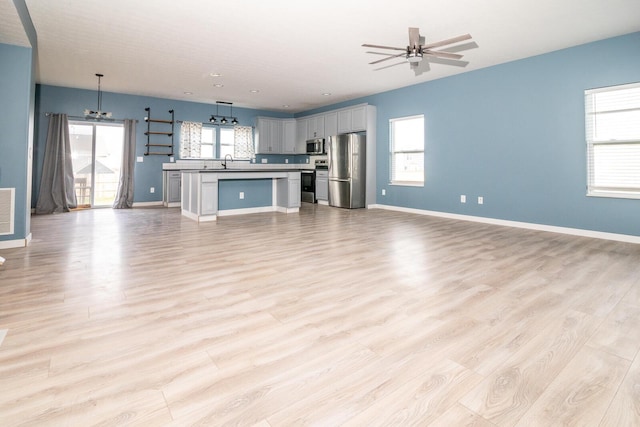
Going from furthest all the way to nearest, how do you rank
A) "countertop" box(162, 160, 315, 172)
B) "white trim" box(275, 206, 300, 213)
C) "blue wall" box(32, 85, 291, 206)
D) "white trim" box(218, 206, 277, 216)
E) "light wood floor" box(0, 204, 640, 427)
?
"countertop" box(162, 160, 315, 172) → "blue wall" box(32, 85, 291, 206) → "white trim" box(275, 206, 300, 213) → "white trim" box(218, 206, 277, 216) → "light wood floor" box(0, 204, 640, 427)

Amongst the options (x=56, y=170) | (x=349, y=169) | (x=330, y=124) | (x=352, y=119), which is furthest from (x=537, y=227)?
(x=56, y=170)

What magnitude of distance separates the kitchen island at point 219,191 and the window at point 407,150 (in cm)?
217

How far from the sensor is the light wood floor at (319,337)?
132 centimetres

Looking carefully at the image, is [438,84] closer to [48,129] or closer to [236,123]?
[236,123]

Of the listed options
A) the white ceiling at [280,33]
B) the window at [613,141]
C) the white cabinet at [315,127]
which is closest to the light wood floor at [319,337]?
the window at [613,141]

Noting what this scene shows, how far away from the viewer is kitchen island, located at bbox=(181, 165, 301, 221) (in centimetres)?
592

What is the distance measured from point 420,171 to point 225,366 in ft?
20.5

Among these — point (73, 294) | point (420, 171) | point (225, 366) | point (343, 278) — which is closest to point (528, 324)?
point (343, 278)

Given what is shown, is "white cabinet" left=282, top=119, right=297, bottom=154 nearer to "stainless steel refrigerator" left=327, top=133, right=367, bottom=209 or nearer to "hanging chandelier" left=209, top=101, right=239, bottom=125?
"hanging chandelier" left=209, top=101, right=239, bottom=125

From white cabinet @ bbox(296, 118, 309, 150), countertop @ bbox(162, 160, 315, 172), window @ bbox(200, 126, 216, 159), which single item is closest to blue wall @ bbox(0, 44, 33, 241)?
countertop @ bbox(162, 160, 315, 172)

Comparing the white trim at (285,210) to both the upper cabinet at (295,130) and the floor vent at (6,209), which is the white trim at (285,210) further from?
the floor vent at (6,209)

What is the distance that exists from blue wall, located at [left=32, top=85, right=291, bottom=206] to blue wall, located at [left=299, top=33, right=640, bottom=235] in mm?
5287

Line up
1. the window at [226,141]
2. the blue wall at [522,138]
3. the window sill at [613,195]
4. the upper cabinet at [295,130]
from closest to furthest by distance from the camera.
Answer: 1. the window sill at [613,195]
2. the blue wall at [522,138]
3. the upper cabinet at [295,130]
4. the window at [226,141]

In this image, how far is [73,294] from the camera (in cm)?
249
